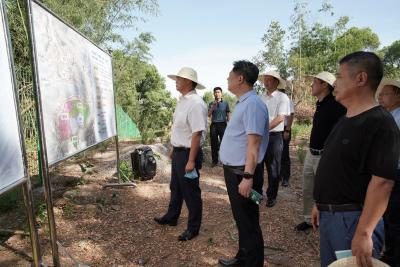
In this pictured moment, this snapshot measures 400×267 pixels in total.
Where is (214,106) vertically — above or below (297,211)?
above

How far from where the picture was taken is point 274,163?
4.80 m

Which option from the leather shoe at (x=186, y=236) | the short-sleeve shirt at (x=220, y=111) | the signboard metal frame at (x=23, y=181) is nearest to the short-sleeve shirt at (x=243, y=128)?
the leather shoe at (x=186, y=236)

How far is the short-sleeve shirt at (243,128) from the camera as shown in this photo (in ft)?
8.30

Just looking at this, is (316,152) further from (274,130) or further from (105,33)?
(105,33)

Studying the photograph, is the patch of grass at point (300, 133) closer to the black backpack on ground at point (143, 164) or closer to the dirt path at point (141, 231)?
the dirt path at point (141, 231)

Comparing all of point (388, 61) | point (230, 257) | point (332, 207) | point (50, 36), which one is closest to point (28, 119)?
point (50, 36)

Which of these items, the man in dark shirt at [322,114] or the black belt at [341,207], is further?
the man in dark shirt at [322,114]

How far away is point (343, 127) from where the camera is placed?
172 cm

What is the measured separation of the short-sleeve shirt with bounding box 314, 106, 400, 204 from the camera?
1520 mm

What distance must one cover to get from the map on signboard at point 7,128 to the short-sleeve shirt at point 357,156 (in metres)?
1.91

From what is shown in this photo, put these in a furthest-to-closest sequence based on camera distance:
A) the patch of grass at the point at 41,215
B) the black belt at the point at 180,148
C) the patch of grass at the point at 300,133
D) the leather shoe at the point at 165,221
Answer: the patch of grass at the point at 300,133
the leather shoe at the point at 165,221
the patch of grass at the point at 41,215
the black belt at the point at 180,148

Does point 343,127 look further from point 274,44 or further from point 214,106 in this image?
point 274,44

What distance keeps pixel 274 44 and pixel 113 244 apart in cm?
1740

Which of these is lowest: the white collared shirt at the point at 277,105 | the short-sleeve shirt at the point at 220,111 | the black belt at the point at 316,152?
the black belt at the point at 316,152
